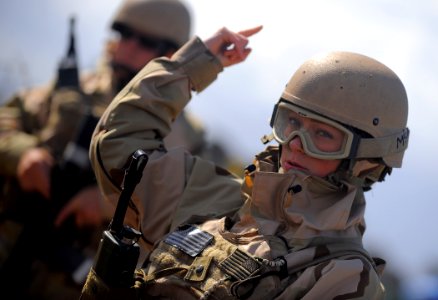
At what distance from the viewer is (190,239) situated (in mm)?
4152

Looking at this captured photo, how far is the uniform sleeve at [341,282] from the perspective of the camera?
12.5ft

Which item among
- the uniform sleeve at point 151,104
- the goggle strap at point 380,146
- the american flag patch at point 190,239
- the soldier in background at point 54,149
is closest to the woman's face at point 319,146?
the goggle strap at point 380,146

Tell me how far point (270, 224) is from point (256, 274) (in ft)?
1.15

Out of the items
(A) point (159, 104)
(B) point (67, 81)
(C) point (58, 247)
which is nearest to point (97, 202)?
(C) point (58, 247)

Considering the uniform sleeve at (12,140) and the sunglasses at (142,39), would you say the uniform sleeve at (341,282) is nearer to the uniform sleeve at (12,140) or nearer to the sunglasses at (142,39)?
the uniform sleeve at (12,140)

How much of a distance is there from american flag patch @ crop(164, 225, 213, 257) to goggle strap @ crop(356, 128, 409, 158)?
2.70 feet

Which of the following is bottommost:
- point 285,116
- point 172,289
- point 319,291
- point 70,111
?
point 70,111

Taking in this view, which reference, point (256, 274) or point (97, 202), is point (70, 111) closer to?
point (97, 202)

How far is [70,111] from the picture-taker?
727cm

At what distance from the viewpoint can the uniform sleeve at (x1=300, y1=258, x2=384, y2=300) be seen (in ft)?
12.5

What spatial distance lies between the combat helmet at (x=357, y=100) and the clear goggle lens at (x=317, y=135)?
11 millimetres

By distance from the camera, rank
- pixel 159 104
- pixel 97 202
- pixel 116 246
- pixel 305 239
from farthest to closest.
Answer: pixel 97 202, pixel 159 104, pixel 305 239, pixel 116 246

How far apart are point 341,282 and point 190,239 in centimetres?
74

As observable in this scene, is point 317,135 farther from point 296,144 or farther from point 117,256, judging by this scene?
point 117,256
